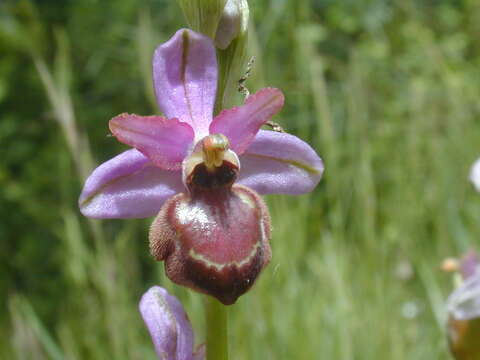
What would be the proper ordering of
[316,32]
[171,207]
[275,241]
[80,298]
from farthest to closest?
[316,32] → [80,298] → [275,241] → [171,207]

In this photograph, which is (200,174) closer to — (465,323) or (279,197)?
(465,323)

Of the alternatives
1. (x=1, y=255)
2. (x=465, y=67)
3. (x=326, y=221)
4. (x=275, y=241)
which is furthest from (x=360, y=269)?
(x=465, y=67)

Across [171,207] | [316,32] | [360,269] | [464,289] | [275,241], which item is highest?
[316,32]

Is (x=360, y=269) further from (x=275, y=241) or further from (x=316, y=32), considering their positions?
(x=316, y=32)

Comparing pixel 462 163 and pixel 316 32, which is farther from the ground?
pixel 316 32

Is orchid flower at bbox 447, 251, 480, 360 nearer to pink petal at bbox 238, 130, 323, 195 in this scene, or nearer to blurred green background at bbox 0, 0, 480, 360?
pink petal at bbox 238, 130, 323, 195

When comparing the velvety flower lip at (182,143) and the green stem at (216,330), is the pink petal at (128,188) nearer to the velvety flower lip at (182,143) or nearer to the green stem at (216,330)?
the velvety flower lip at (182,143)
